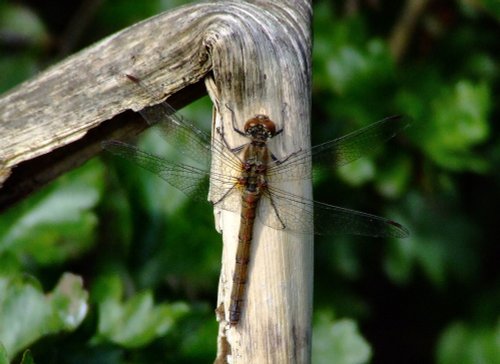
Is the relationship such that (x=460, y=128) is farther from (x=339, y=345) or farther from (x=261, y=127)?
(x=261, y=127)

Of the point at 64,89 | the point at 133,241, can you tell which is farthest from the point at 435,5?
the point at 64,89

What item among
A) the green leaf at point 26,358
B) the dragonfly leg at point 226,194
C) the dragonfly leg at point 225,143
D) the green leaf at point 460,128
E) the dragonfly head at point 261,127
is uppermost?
the green leaf at point 460,128

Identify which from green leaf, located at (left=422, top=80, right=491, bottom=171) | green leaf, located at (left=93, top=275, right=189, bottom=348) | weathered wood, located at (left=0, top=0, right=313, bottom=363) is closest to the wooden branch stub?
weathered wood, located at (left=0, top=0, right=313, bottom=363)

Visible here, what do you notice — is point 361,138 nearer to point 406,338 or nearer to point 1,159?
point 1,159

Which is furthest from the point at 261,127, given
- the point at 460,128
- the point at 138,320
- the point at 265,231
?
the point at 460,128

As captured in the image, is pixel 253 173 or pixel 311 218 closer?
pixel 311 218

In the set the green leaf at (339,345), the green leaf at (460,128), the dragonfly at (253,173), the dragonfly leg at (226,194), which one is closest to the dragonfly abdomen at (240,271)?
the dragonfly at (253,173)

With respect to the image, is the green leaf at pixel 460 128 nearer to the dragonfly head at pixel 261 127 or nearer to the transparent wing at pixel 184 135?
the transparent wing at pixel 184 135
